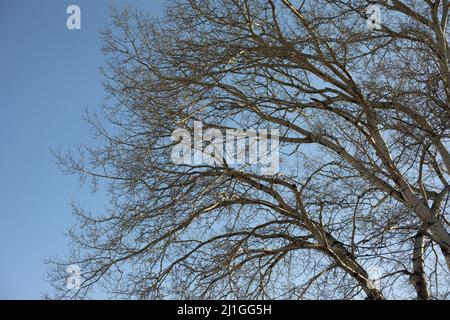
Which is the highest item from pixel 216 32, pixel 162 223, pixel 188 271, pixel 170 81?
pixel 216 32

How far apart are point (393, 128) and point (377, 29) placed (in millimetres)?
2832

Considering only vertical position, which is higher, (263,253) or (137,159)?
(137,159)

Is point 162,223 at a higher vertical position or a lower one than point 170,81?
lower

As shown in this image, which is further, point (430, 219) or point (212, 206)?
point (212, 206)

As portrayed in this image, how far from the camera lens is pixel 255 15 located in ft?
28.8

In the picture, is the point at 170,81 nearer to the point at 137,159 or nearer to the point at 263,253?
the point at 137,159

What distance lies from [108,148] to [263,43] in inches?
106

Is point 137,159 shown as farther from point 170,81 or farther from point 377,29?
point 377,29

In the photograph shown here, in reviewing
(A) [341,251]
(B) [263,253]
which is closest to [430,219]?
(A) [341,251]

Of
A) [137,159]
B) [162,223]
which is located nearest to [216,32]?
[137,159]
